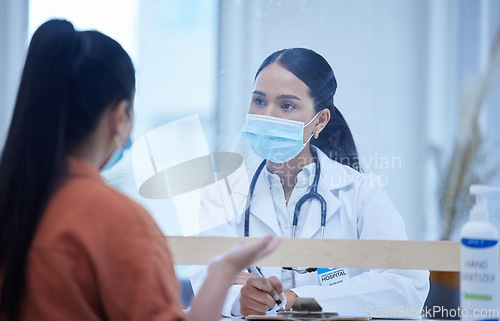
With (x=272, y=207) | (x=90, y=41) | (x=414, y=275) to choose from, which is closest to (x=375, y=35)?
(x=272, y=207)

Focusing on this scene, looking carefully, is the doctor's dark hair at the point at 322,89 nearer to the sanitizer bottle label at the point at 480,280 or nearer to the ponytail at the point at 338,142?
the ponytail at the point at 338,142

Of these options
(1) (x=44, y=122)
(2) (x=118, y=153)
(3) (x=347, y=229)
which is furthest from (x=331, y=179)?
(1) (x=44, y=122)

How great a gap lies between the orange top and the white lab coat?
69cm

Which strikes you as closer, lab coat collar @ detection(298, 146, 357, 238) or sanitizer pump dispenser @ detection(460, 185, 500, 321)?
sanitizer pump dispenser @ detection(460, 185, 500, 321)

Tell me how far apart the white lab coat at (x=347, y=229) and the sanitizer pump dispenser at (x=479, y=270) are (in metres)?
0.37

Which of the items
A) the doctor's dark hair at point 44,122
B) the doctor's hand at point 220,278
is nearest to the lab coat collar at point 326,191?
the doctor's hand at point 220,278

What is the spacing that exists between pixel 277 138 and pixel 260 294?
40 centimetres

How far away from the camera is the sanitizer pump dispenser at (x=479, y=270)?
963 mm

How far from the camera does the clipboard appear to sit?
1.15m

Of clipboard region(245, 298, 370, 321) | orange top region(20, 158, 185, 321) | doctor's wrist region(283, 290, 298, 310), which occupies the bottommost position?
doctor's wrist region(283, 290, 298, 310)

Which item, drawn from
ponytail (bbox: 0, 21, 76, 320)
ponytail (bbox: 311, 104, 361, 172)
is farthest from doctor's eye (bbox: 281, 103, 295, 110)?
ponytail (bbox: 0, 21, 76, 320)

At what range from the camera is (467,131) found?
1412 mm

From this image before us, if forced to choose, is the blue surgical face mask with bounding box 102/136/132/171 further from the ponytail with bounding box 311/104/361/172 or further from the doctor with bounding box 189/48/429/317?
the ponytail with bounding box 311/104/361/172

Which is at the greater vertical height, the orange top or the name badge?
the orange top
